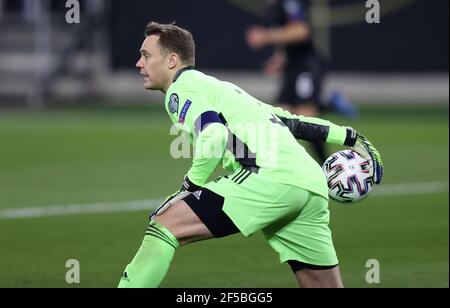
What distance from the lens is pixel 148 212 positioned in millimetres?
14062

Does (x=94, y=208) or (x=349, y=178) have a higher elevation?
(x=349, y=178)

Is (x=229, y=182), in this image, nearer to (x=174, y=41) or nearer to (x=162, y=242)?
(x=162, y=242)

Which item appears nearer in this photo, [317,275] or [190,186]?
[190,186]

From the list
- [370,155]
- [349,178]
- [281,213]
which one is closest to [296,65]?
[370,155]

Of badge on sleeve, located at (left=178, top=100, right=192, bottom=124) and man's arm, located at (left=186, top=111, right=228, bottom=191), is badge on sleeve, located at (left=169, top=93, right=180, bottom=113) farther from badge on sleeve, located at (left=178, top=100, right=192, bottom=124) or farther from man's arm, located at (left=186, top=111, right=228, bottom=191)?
man's arm, located at (left=186, top=111, right=228, bottom=191)

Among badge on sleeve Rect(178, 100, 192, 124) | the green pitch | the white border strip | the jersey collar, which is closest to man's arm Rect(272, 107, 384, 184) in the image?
the jersey collar

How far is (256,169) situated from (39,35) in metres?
25.8

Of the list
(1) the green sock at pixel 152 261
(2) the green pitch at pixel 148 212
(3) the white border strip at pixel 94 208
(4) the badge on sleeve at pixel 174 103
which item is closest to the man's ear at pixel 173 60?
(4) the badge on sleeve at pixel 174 103

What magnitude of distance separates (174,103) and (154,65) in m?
0.33

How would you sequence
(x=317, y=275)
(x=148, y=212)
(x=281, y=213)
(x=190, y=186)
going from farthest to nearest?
(x=148, y=212) < (x=317, y=275) < (x=190, y=186) < (x=281, y=213)

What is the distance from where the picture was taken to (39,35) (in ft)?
105

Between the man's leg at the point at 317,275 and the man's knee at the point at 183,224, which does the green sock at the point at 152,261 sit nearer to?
the man's knee at the point at 183,224

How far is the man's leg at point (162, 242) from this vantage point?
22.5 feet
